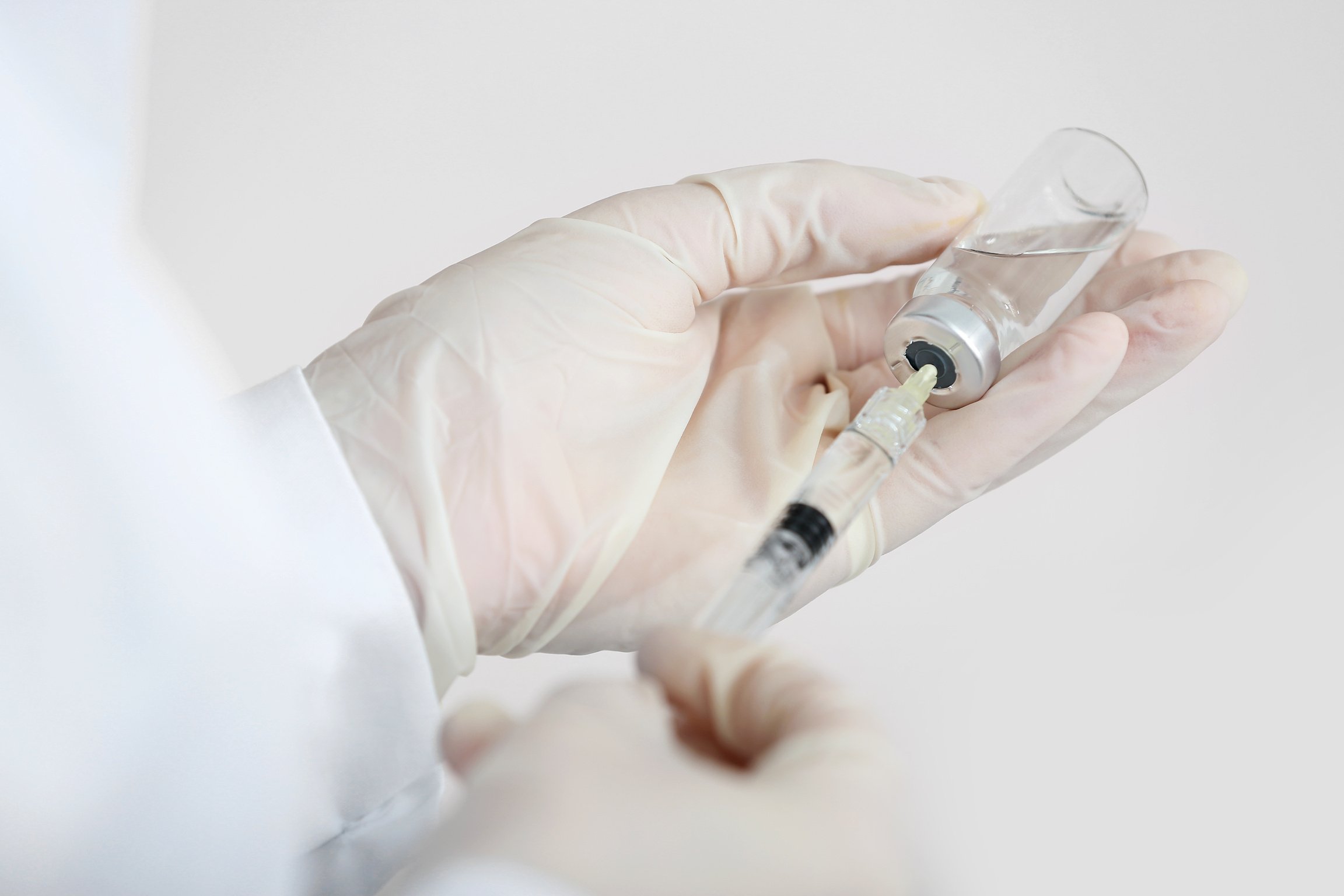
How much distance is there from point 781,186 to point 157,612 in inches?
44.8

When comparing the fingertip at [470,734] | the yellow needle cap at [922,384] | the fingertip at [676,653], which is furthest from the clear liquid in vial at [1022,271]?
the fingertip at [470,734]

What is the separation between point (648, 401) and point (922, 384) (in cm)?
44

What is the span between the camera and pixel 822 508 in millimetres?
1229

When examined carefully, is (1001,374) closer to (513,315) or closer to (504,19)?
(513,315)

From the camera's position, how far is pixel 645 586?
5.12 feet

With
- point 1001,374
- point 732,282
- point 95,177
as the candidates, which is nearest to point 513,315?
point 732,282

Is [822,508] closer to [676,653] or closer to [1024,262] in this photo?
[676,653]

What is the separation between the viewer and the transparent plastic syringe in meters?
1.09

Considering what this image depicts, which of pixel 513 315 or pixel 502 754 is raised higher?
pixel 513 315

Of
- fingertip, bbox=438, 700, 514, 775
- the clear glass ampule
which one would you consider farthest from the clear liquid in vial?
Answer: fingertip, bbox=438, 700, 514, 775

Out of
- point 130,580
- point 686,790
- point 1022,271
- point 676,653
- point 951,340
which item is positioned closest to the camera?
point 686,790

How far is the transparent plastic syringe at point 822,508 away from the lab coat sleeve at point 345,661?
45cm

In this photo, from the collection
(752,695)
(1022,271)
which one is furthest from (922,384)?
(752,695)

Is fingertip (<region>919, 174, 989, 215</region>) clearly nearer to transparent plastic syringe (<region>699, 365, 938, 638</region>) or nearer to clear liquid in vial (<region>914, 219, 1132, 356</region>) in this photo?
clear liquid in vial (<region>914, 219, 1132, 356</region>)
